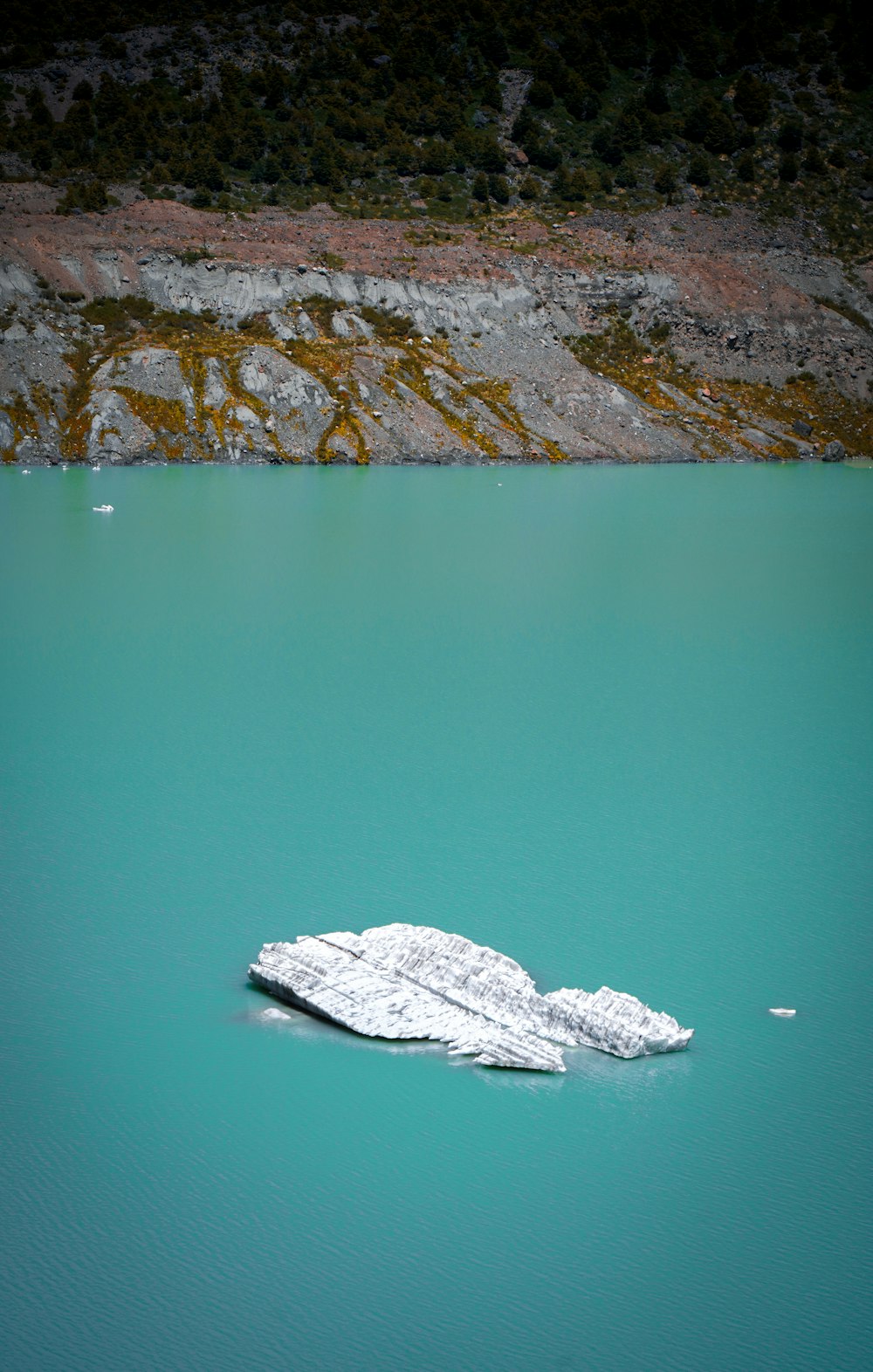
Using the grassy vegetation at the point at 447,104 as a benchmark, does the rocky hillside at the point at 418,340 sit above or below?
below

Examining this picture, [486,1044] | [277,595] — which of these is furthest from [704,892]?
[277,595]

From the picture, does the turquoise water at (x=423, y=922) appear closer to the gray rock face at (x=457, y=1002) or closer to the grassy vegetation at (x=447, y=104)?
the gray rock face at (x=457, y=1002)

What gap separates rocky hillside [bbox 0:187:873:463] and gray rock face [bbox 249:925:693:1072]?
62438mm

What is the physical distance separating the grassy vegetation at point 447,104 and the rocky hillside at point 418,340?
8.34 metres

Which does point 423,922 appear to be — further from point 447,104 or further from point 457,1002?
point 447,104

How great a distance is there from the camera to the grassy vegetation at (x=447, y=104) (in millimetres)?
107000

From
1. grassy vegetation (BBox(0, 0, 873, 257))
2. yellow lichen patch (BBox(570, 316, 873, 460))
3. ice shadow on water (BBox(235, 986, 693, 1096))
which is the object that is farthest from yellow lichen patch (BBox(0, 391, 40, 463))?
ice shadow on water (BBox(235, 986, 693, 1096))

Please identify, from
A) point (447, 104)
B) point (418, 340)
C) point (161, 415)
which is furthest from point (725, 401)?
point (447, 104)

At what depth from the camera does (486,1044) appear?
10398 mm

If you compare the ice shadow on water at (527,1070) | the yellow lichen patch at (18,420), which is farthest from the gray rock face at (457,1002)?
the yellow lichen patch at (18,420)

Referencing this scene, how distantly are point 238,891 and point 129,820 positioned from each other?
9.05 feet

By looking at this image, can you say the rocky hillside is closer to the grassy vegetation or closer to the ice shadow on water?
the grassy vegetation

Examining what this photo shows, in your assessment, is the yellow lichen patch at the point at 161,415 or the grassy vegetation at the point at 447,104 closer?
the yellow lichen patch at the point at 161,415

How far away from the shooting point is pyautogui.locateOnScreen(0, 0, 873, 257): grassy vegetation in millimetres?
107000
